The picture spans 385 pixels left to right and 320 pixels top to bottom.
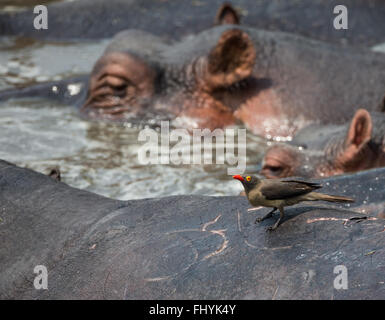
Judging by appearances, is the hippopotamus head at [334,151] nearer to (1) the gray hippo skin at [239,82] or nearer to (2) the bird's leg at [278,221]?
(1) the gray hippo skin at [239,82]

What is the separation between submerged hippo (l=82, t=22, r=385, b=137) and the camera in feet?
15.8

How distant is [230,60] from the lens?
16.0ft

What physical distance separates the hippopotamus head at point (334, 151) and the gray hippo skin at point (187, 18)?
2.40 metres

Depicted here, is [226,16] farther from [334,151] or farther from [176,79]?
[334,151]

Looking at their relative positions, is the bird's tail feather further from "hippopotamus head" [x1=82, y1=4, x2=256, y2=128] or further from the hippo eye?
the hippo eye

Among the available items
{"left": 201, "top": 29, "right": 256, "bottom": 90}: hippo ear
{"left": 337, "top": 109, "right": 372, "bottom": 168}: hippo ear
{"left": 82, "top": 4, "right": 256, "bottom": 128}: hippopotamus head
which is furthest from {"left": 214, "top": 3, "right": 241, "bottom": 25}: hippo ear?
{"left": 337, "top": 109, "right": 372, "bottom": 168}: hippo ear

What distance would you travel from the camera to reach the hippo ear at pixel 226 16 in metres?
5.93

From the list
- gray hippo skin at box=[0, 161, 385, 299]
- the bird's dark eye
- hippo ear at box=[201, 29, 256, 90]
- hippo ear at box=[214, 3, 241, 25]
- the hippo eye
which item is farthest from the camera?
hippo ear at box=[214, 3, 241, 25]

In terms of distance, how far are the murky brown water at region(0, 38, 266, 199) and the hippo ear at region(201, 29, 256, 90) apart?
1.28ft

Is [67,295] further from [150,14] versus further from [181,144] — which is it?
[150,14]

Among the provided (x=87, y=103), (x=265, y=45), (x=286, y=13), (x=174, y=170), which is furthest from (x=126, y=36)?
(x=286, y=13)

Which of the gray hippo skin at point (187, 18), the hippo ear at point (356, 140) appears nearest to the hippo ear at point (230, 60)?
the hippo ear at point (356, 140)

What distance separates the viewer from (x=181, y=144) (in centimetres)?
478
